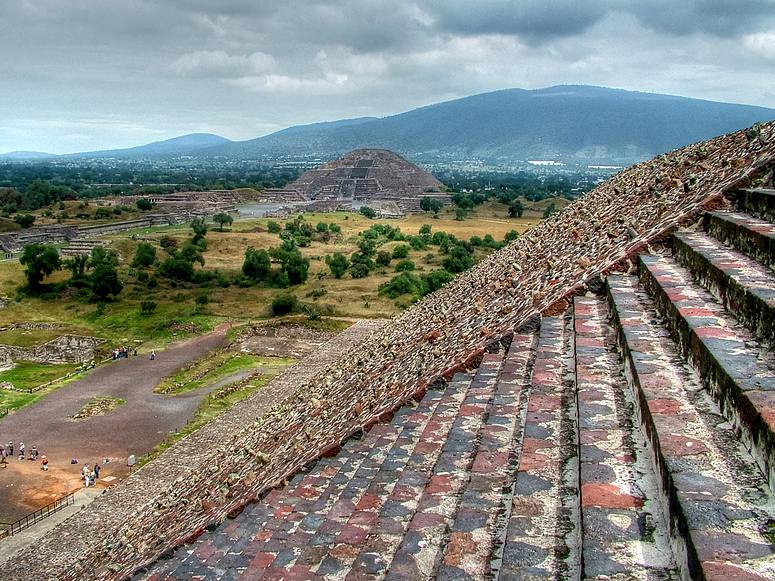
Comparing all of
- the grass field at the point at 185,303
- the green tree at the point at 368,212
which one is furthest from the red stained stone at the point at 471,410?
the green tree at the point at 368,212

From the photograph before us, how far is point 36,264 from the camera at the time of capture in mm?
37344

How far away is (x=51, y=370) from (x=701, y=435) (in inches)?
1129

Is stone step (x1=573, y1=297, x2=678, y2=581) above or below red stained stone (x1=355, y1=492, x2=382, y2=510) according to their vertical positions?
above

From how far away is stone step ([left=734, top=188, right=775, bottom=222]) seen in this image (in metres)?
4.16

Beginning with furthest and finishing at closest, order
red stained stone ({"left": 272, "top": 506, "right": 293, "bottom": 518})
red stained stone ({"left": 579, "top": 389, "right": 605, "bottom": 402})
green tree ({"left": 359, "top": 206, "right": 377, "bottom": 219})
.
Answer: green tree ({"left": 359, "top": 206, "right": 377, "bottom": 219}) → red stained stone ({"left": 272, "top": 506, "right": 293, "bottom": 518}) → red stained stone ({"left": 579, "top": 389, "right": 605, "bottom": 402})

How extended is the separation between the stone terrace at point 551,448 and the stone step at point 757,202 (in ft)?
0.32

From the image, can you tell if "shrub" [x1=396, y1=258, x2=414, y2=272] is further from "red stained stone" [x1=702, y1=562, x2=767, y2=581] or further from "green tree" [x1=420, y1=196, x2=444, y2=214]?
"red stained stone" [x1=702, y1=562, x2=767, y2=581]

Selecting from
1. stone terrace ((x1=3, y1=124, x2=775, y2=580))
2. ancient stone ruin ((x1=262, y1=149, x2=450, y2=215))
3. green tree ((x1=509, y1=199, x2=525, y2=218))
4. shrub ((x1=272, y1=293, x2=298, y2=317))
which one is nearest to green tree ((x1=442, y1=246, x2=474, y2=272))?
shrub ((x1=272, y1=293, x2=298, y2=317))

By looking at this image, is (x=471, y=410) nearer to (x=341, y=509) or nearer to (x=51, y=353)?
(x=341, y=509)

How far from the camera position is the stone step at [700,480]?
1700mm

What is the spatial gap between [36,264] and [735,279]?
40.9 m

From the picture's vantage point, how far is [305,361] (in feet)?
69.4

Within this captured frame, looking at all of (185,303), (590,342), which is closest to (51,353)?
(185,303)

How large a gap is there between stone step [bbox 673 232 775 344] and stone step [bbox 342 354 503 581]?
1501 mm
